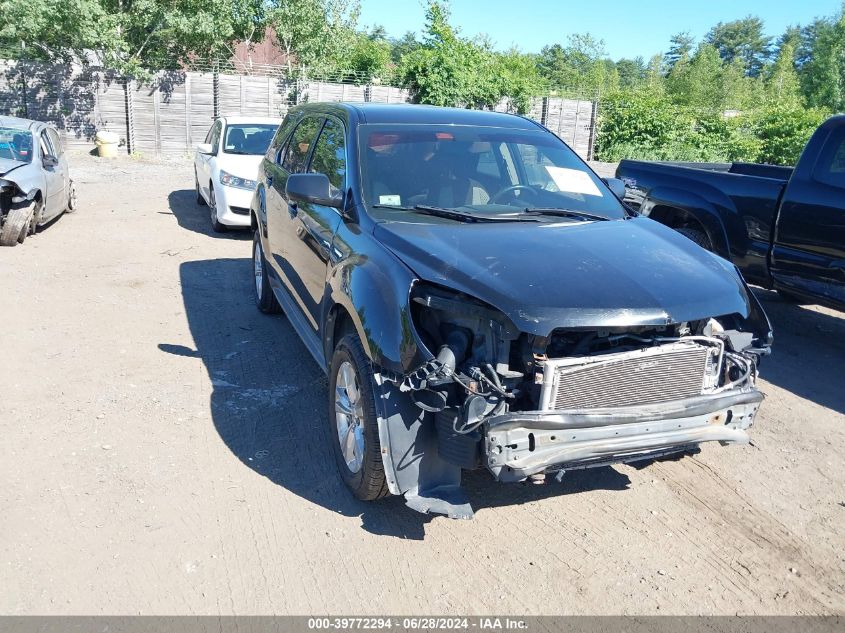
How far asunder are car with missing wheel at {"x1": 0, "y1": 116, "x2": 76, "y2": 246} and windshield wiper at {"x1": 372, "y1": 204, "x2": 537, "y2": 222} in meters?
7.15

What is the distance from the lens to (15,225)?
954cm

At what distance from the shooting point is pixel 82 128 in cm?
2200

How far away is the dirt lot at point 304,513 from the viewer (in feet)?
10.9

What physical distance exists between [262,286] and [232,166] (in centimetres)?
442

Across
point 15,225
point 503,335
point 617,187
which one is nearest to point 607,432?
point 503,335

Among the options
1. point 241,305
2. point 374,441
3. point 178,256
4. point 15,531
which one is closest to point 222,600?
point 374,441

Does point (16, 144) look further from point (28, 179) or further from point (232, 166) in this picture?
point (232, 166)

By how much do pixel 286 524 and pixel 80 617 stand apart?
1.02m

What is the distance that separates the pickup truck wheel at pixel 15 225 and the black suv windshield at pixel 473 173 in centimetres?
668

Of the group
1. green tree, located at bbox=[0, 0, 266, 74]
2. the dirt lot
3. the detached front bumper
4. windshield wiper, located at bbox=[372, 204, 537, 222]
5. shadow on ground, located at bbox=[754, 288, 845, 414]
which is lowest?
the dirt lot

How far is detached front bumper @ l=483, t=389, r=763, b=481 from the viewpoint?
3.15 metres

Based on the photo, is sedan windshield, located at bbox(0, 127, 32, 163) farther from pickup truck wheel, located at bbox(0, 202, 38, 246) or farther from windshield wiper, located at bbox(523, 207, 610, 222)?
windshield wiper, located at bbox(523, 207, 610, 222)

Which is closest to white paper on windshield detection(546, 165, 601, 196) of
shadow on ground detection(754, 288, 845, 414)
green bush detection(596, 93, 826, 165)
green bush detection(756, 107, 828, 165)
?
shadow on ground detection(754, 288, 845, 414)

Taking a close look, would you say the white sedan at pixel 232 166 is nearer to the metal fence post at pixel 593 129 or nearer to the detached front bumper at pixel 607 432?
the detached front bumper at pixel 607 432
